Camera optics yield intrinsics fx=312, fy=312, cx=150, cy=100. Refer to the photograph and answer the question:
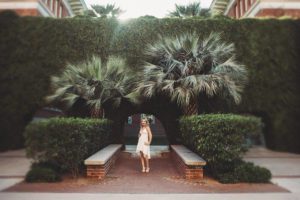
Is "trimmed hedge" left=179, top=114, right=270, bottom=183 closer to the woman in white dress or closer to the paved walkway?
the paved walkway

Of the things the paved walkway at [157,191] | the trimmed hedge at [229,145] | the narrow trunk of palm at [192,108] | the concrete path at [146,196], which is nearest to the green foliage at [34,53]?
the paved walkway at [157,191]

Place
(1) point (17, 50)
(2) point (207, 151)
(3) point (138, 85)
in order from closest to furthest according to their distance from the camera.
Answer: (2) point (207, 151) → (3) point (138, 85) → (1) point (17, 50)

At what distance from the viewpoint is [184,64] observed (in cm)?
1339

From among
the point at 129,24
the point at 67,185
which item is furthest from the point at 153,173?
the point at 129,24

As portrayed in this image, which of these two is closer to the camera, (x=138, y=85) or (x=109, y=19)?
(x=138, y=85)

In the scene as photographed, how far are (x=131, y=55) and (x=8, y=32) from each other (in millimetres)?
6522

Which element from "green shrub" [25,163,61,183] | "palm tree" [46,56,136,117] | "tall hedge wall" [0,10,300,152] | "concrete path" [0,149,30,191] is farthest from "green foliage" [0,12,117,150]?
"green shrub" [25,163,61,183]

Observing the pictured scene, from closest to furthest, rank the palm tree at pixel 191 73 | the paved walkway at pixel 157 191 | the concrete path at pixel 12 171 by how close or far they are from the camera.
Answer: the paved walkway at pixel 157 191, the concrete path at pixel 12 171, the palm tree at pixel 191 73

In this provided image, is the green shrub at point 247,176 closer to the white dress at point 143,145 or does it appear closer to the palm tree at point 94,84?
the white dress at point 143,145

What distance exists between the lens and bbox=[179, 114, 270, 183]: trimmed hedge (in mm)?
7672

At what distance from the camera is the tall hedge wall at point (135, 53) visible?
52.3ft

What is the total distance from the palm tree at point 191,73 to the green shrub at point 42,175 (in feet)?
20.2

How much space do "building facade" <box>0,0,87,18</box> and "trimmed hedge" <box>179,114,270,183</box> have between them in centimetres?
1657

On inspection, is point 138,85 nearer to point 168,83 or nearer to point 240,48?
point 168,83
